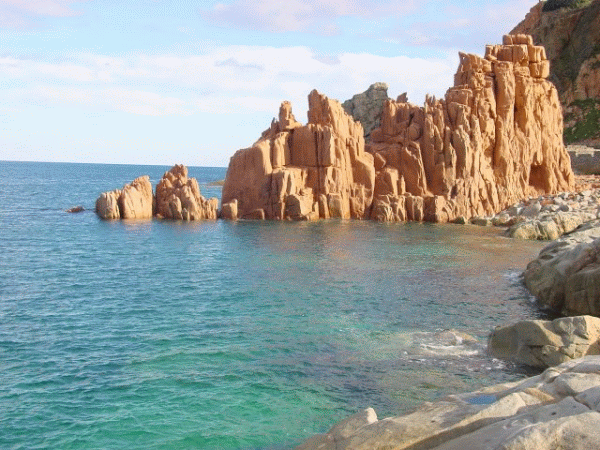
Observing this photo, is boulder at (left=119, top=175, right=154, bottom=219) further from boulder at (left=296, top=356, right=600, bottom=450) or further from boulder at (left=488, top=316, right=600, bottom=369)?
boulder at (left=296, top=356, right=600, bottom=450)

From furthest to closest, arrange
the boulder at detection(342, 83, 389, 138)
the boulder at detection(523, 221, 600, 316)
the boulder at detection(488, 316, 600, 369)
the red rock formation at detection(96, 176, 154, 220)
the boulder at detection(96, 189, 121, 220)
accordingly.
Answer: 1. the boulder at detection(342, 83, 389, 138)
2. the boulder at detection(96, 189, 121, 220)
3. the red rock formation at detection(96, 176, 154, 220)
4. the boulder at detection(523, 221, 600, 316)
5. the boulder at detection(488, 316, 600, 369)

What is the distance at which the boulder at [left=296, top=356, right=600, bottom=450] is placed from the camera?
11.2 metres

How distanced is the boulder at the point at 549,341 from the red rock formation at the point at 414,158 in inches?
2005

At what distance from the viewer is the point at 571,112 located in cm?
12281

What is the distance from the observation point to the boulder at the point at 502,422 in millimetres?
11150

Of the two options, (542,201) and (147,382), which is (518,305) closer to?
(147,382)

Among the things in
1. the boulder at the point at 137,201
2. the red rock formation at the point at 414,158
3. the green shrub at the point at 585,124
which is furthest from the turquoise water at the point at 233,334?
the green shrub at the point at 585,124

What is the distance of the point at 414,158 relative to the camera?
7950cm

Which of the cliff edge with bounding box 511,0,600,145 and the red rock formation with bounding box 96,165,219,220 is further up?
the cliff edge with bounding box 511,0,600,145

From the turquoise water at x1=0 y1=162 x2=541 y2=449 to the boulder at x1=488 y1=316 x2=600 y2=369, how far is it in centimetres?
89

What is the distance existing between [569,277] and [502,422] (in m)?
23.4

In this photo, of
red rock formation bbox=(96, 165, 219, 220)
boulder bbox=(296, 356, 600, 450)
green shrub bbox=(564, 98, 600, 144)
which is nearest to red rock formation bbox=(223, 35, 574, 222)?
red rock formation bbox=(96, 165, 219, 220)

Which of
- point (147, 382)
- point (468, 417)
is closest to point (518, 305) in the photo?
point (147, 382)

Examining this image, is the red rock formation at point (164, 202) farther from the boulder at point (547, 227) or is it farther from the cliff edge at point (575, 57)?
the cliff edge at point (575, 57)
